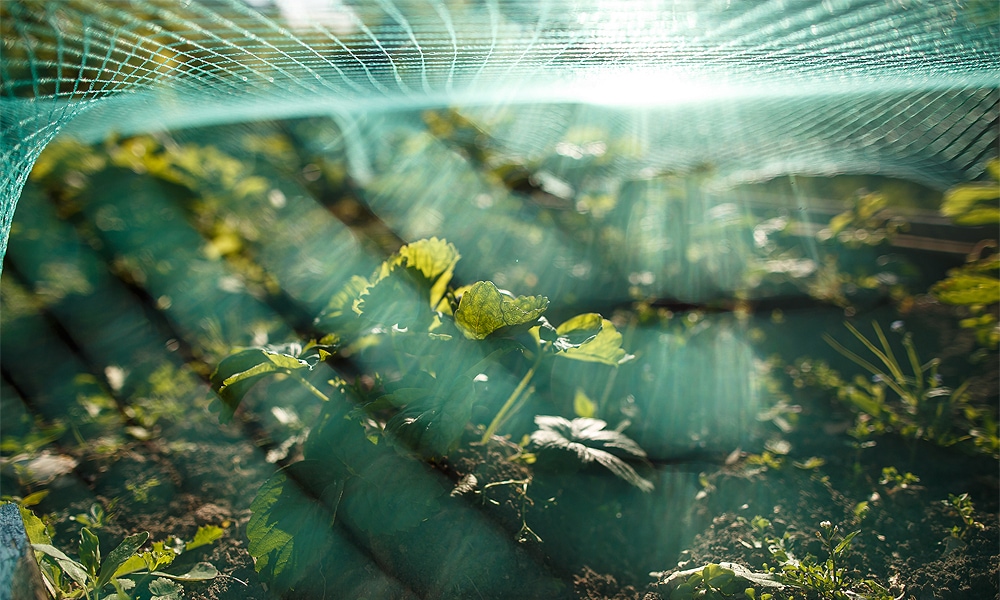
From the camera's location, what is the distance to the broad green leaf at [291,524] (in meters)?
0.98

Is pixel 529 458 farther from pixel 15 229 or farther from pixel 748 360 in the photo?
pixel 15 229

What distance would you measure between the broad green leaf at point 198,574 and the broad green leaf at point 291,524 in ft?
0.45

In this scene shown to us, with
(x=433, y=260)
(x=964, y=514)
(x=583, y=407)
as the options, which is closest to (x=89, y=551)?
(x=433, y=260)

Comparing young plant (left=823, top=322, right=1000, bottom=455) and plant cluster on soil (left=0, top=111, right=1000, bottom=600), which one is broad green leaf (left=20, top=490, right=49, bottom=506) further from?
young plant (left=823, top=322, right=1000, bottom=455)

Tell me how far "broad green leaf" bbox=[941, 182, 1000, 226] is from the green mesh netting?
0.17 metres

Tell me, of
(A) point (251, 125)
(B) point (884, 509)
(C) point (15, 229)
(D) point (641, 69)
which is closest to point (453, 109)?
(A) point (251, 125)

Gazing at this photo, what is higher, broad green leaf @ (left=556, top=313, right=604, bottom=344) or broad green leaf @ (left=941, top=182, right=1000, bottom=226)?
broad green leaf @ (left=556, top=313, right=604, bottom=344)

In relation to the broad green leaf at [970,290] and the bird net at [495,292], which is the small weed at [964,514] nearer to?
the bird net at [495,292]

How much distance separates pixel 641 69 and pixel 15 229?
2469mm

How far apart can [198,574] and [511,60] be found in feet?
4.34

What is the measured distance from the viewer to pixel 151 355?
7.82ft

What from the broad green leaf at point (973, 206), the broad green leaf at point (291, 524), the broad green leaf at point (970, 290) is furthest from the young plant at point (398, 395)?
the broad green leaf at point (973, 206)

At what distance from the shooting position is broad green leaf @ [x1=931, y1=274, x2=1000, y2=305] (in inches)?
62.1

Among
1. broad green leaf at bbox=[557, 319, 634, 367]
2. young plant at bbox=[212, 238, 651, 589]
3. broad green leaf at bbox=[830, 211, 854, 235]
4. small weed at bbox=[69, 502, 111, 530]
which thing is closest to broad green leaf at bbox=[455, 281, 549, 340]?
young plant at bbox=[212, 238, 651, 589]
